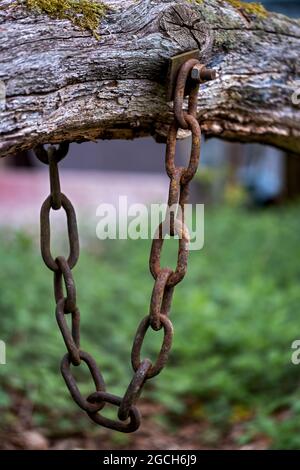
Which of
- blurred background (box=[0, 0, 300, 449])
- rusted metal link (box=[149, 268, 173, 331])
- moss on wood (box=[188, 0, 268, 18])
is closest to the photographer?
rusted metal link (box=[149, 268, 173, 331])

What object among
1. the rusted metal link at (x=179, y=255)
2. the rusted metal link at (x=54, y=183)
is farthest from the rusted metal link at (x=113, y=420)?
the rusted metal link at (x=54, y=183)

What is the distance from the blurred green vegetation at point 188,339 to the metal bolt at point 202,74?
5.64 ft

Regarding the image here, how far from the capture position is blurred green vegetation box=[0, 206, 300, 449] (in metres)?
3.68

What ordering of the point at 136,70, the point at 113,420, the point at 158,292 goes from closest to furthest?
the point at 158,292
the point at 113,420
the point at 136,70

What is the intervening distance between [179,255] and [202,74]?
508 mm

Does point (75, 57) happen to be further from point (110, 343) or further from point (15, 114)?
point (110, 343)

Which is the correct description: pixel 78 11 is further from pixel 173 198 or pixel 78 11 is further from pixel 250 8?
pixel 250 8

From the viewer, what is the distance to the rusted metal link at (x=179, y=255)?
5.93 feet

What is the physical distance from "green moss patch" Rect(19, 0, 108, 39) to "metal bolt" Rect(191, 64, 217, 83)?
0.96 feet

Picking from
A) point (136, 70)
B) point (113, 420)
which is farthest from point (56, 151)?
point (113, 420)

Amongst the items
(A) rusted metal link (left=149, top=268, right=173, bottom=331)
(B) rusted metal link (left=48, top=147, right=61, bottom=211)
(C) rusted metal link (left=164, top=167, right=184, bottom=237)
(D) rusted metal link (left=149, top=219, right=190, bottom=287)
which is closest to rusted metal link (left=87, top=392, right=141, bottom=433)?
(A) rusted metal link (left=149, top=268, right=173, bottom=331)

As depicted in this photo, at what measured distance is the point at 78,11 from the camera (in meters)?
1.92

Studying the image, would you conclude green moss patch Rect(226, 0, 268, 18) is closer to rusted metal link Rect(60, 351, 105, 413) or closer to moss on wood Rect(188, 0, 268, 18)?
moss on wood Rect(188, 0, 268, 18)
